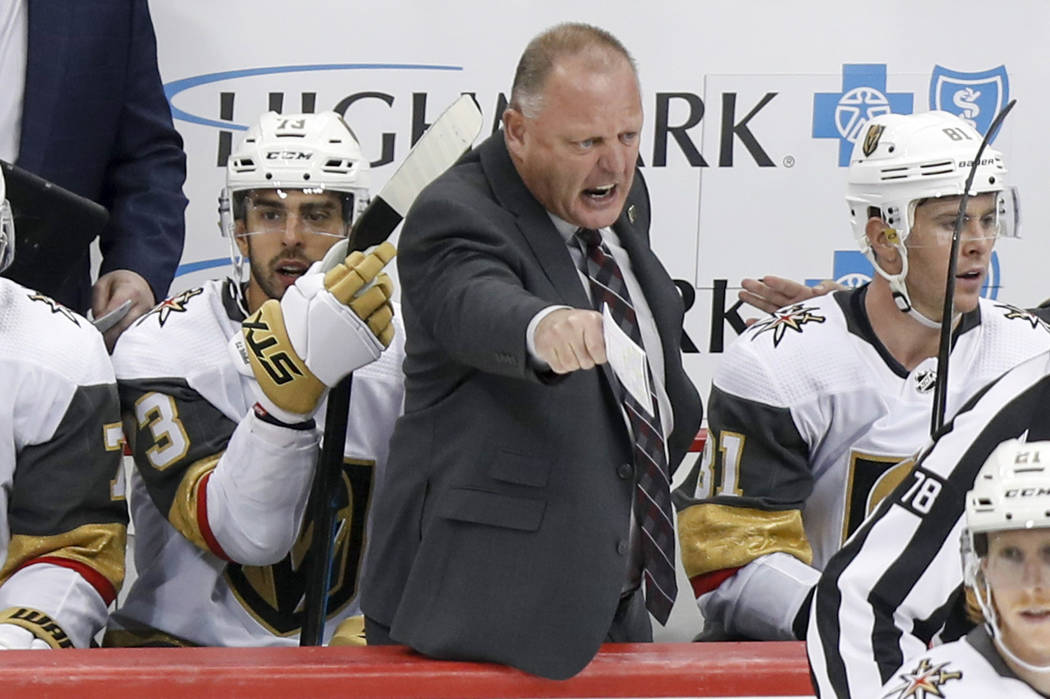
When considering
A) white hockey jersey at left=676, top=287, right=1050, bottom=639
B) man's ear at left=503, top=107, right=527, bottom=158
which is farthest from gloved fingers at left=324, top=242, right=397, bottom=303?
white hockey jersey at left=676, top=287, right=1050, bottom=639

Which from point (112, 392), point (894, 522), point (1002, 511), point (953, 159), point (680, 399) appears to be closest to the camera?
point (1002, 511)

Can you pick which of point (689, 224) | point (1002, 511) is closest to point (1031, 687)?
point (1002, 511)

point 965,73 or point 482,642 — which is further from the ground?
point 965,73

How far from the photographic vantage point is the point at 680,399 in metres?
2.18

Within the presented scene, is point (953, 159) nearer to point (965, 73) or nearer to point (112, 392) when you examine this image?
point (965, 73)

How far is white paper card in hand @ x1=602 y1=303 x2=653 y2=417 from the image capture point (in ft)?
5.47

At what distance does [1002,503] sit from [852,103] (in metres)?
2.00

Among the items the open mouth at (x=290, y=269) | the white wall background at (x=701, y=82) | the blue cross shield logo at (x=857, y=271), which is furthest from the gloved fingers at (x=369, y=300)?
the blue cross shield logo at (x=857, y=271)

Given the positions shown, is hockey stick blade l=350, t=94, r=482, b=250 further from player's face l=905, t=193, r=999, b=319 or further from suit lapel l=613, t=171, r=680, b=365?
player's face l=905, t=193, r=999, b=319

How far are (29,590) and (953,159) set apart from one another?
1506mm

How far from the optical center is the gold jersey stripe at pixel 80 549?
2352 millimetres

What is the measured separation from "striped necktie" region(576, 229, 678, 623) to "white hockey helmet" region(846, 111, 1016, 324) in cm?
79

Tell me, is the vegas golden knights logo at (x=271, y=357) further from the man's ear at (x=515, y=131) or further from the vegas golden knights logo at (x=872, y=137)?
the vegas golden knights logo at (x=872, y=137)

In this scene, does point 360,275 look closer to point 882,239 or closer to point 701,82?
point 882,239
